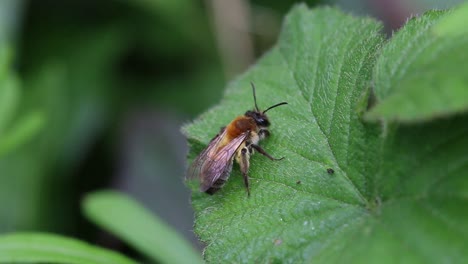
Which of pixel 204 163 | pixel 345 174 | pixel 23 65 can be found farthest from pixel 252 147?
pixel 23 65

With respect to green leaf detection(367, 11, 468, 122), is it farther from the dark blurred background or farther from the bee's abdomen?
the dark blurred background

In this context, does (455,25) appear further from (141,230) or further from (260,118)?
(141,230)

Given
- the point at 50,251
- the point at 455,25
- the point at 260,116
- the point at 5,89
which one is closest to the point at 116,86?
the point at 5,89

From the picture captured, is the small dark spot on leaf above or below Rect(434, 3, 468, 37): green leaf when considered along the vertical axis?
below

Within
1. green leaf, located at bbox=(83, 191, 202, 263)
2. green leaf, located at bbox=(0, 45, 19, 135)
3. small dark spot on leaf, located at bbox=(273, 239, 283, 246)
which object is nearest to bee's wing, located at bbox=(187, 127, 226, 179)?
small dark spot on leaf, located at bbox=(273, 239, 283, 246)

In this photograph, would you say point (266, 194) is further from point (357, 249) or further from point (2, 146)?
point (2, 146)
